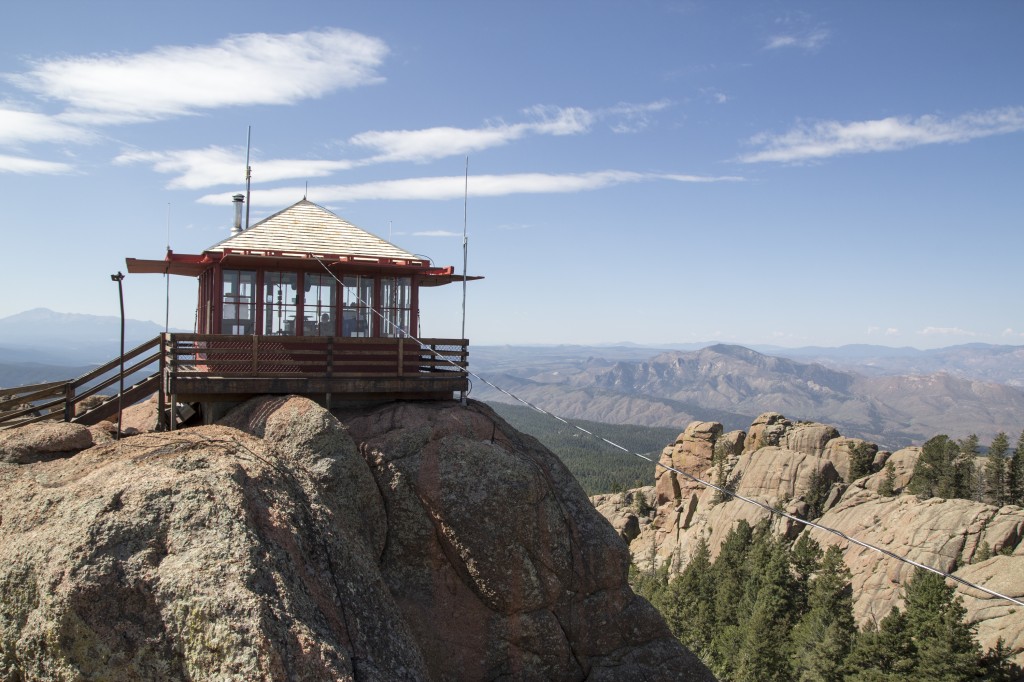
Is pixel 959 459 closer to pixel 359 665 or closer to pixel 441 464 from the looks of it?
pixel 441 464

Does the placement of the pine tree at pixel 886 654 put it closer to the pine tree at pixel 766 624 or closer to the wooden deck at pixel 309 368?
the pine tree at pixel 766 624

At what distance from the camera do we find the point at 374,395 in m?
25.0

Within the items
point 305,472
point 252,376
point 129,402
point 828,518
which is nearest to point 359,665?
point 305,472

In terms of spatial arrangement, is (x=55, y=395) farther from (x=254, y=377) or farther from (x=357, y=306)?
(x=357, y=306)

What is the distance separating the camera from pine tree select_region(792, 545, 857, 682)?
48.2 metres

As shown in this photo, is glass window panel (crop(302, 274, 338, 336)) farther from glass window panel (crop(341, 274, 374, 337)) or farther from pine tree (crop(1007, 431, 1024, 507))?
pine tree (crop(1007, 431, 1024, 507))

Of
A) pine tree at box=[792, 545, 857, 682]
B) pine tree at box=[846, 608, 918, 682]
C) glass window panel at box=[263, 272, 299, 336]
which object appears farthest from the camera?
pine tree at box=[792, 545, 857, 682]

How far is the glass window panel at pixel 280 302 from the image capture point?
2670cm

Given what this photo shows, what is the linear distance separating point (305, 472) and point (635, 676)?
35.2 ft

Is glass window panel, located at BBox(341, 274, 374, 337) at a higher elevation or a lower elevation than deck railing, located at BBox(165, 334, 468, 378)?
higher

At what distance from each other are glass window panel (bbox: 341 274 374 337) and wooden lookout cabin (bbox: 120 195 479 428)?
0.12 feet

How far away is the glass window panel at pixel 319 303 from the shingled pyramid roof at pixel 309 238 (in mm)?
1184

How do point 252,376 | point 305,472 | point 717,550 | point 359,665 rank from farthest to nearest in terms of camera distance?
point 717,550 < point 252,376 < point 305,472 < point 359,665

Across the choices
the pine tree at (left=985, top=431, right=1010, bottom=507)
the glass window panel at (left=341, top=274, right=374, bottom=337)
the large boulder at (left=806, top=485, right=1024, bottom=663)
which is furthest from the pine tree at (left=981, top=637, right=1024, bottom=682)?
the pine tree at (left=985, top=431, right=1010, bottom=507)
